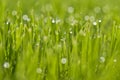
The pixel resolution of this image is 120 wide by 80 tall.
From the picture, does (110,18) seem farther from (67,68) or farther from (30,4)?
(67,68)

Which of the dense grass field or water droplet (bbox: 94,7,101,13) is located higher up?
water droplet (bbox: 94,7,101,13)

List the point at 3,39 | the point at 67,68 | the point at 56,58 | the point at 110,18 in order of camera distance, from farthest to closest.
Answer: the point at 110,18
the point at 3,39
the point at 67,68
the point at 56,58

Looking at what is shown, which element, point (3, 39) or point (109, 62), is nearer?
point (109, 62)

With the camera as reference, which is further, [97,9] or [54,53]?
[97,9]

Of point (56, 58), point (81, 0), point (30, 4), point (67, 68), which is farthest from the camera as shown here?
point (30, 4)

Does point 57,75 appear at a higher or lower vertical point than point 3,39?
lower

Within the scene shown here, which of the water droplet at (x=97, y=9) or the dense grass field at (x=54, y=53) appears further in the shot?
the water droplet at (x=97, y=9)

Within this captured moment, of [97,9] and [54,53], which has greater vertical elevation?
[97,9]

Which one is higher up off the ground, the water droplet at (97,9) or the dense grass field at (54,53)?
the water droplet at (97,9)

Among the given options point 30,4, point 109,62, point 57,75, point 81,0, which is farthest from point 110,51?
point 30,4

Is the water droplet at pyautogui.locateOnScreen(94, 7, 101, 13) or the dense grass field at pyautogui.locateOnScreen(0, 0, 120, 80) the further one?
the water droplet at pyautogui.locateOnScreen(94, 7, 101, 13)

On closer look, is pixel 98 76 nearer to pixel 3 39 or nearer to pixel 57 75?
pixel 57 75
